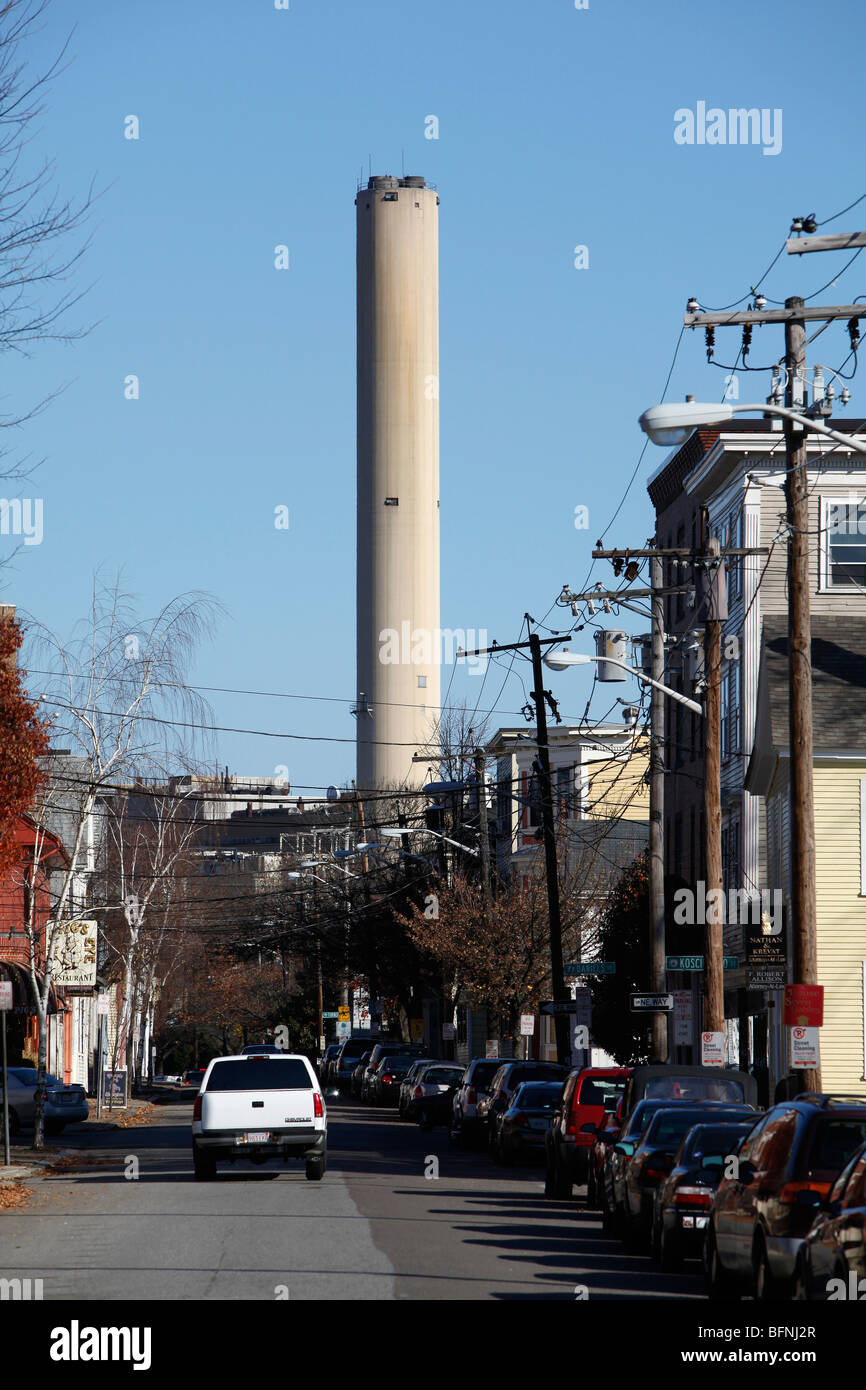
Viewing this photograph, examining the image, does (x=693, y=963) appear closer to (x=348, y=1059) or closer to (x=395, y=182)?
(x=348, y=1059)

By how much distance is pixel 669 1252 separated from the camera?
58.2ft

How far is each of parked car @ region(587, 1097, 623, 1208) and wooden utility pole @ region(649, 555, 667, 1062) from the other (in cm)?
866

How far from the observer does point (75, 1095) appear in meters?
46.0

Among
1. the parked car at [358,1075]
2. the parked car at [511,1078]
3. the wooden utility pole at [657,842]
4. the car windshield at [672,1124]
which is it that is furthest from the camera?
the parked car at [358,1075]

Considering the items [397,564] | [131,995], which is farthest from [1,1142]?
[397,564]

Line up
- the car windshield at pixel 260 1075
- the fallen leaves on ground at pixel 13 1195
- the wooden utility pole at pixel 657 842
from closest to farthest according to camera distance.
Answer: the fallen leaves on ground at pixel 13 1195 → the car windshield at pixel 260 1075 → the wooden utility pole at pixel 657 842

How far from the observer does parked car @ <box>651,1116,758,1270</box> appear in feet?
57.5

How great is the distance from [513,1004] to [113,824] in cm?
1257

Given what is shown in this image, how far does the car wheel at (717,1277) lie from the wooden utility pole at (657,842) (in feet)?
59.6

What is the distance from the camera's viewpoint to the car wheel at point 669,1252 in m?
17.7

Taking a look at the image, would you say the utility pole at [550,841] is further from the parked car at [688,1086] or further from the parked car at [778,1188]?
the parked car at [778,1188]

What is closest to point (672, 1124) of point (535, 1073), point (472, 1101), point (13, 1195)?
point (13, 1195)

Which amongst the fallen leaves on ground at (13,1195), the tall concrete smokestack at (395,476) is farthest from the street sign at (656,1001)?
the tall concrete smokestack at (395,476)

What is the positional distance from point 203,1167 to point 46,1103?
15846 mm
